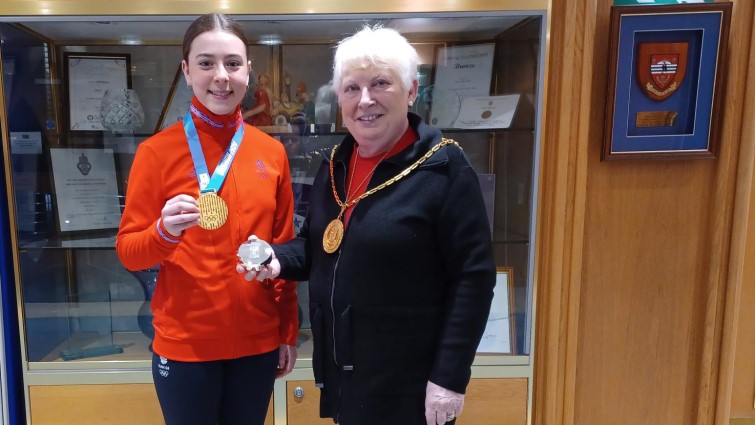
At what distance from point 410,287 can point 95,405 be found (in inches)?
60.3

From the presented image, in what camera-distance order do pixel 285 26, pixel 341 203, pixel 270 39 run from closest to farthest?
pixel 341 203 < pixel 285 26 < pixel 270 39

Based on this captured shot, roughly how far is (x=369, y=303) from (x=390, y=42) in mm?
611

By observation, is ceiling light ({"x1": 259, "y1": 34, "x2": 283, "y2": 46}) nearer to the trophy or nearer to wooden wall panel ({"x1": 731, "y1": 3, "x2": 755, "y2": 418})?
the trophy

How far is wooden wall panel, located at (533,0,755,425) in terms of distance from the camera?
1.66 m

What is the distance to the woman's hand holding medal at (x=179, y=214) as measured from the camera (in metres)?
1.13

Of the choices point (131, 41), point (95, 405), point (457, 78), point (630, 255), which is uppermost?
point (131, 41)

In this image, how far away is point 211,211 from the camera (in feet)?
4.08

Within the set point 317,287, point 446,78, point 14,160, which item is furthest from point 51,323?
point 446,78

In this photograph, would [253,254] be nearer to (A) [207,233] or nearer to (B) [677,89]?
(A) [207,233]

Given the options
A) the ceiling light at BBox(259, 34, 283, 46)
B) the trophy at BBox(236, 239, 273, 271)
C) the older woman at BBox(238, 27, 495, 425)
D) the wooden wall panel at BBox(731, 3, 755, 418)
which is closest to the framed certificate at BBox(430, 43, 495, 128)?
the ceiling light at BBox(259, 34, 283, 46)

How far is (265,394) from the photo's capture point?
4.54ft

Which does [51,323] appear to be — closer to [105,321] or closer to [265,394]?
[105,321]

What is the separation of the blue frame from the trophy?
119cm

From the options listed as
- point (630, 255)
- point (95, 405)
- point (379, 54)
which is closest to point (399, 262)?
point (379, 54)
